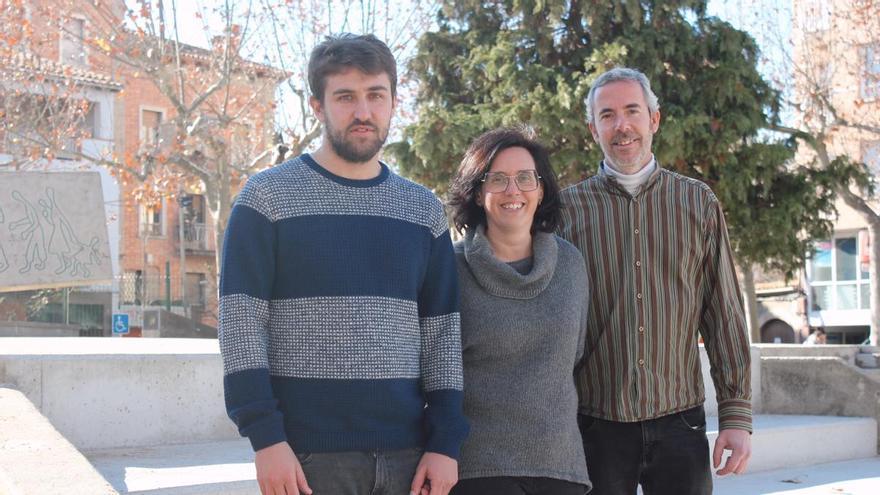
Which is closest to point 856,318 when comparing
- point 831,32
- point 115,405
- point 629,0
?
point 831,32

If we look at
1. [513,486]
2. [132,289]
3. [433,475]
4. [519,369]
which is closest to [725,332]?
[519,369]

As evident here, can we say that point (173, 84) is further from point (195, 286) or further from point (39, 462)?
point (195, 286)

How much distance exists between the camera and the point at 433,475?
2574 millimetres

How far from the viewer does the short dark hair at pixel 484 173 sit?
10.2ft

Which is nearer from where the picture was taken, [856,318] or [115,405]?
[115,405]

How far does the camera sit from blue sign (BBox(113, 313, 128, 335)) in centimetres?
2625

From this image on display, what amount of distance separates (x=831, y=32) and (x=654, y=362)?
18.9 meters

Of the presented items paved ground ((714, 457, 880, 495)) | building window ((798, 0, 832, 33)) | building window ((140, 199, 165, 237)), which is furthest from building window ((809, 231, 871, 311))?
paved ground ((714, 457, 880, 495))

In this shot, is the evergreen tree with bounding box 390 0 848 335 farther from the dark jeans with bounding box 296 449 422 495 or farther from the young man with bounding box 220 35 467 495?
the dark jeans with bounding box 296 449 422 495

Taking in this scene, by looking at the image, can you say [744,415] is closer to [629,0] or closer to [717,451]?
[717,451]

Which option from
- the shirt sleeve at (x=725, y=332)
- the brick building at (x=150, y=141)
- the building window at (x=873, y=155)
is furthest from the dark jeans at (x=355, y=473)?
the building window at (x=873, y=155)

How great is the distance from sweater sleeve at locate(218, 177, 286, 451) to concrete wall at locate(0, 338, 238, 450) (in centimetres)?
400

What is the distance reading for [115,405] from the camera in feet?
20.5

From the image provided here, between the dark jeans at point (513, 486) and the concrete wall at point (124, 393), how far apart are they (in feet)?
13.0
